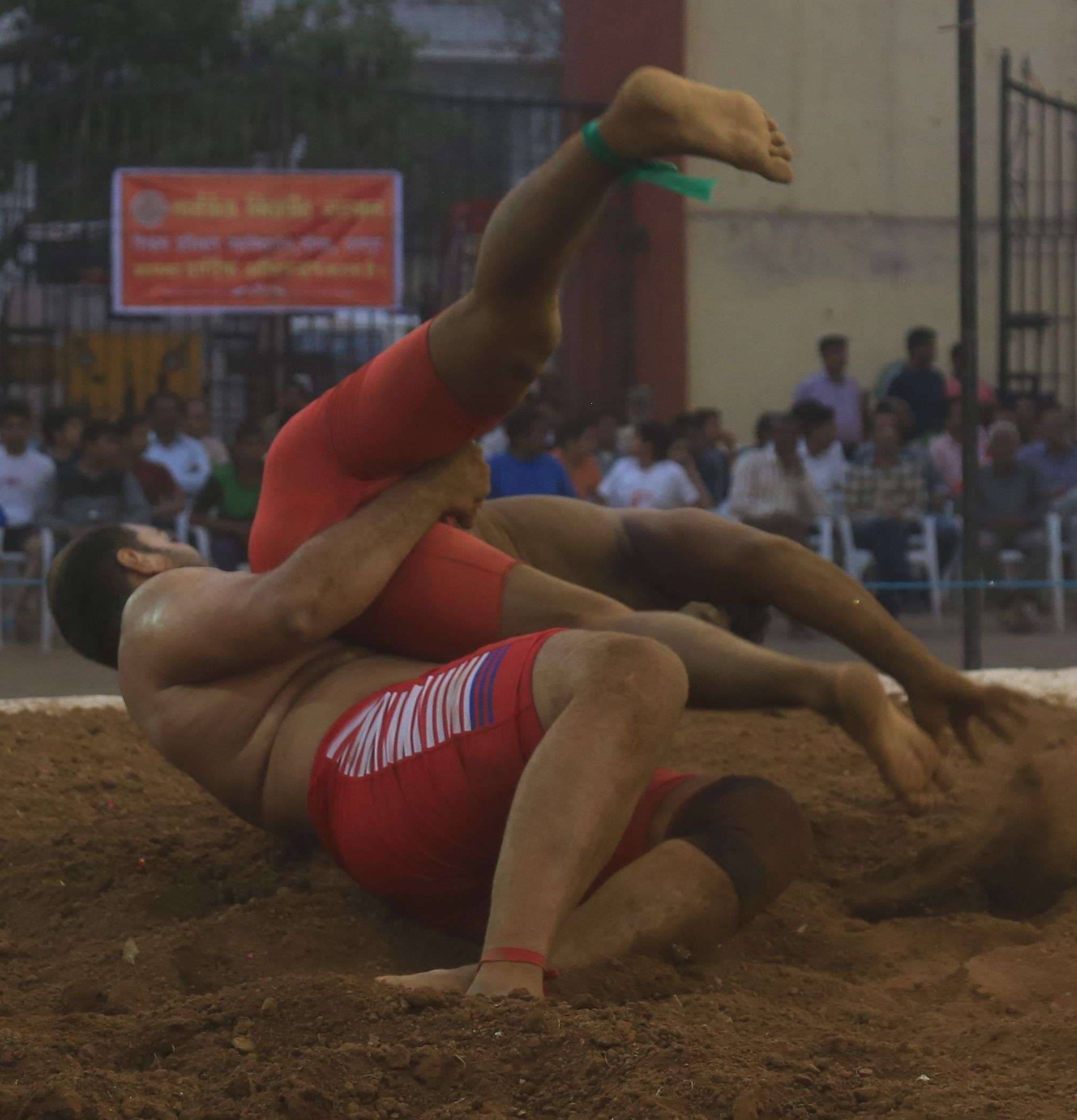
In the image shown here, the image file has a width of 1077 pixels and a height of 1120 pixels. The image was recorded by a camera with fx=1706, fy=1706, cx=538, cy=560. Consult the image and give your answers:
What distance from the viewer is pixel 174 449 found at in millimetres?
9789

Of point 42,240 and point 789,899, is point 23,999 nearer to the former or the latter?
point 789,899

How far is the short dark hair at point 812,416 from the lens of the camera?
958 cm

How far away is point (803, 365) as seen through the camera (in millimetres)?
12773

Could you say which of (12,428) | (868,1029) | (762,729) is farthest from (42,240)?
(868,1029)

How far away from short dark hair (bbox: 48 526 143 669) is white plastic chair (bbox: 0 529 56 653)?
4911mm

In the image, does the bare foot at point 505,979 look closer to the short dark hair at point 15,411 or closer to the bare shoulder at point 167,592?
the bare shoulder at point 167,592

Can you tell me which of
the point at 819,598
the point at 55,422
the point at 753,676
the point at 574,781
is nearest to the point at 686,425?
the point at 55,422

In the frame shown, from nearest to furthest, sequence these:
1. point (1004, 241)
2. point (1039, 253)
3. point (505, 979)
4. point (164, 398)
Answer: point (505, 979) → point (164, 398) → point (1004, 241) → point (1039, 253)

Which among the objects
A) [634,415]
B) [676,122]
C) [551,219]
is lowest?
[634,415]

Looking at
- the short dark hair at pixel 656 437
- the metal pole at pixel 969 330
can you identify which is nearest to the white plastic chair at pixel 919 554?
the short dark hair at pixel 656 437

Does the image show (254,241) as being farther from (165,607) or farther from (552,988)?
(552,988)

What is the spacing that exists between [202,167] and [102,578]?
9.85 meters

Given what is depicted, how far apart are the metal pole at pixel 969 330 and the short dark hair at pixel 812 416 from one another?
2.77 meters

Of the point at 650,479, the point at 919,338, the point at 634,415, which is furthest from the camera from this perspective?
the point at 919,338
